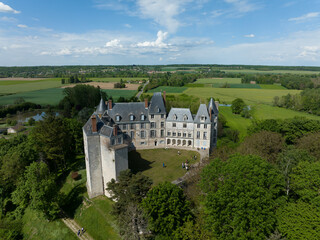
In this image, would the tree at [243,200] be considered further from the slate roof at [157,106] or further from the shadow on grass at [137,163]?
the slate roof at [157,106]

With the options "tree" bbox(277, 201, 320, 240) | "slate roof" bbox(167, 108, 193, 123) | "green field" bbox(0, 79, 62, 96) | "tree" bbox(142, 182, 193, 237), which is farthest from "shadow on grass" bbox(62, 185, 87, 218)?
"green field" bbox(0, 79, 62, 96)

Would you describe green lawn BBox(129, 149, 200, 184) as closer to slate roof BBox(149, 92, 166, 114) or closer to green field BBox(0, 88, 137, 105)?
slate roof BBox(149, 92, 166, 114)

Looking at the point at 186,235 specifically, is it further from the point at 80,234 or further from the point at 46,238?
the point at 46,238

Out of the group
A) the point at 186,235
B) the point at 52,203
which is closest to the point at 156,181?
the point at 186,235

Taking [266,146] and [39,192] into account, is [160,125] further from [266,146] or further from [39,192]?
[39,192]

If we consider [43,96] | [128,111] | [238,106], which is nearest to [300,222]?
[128,111]
